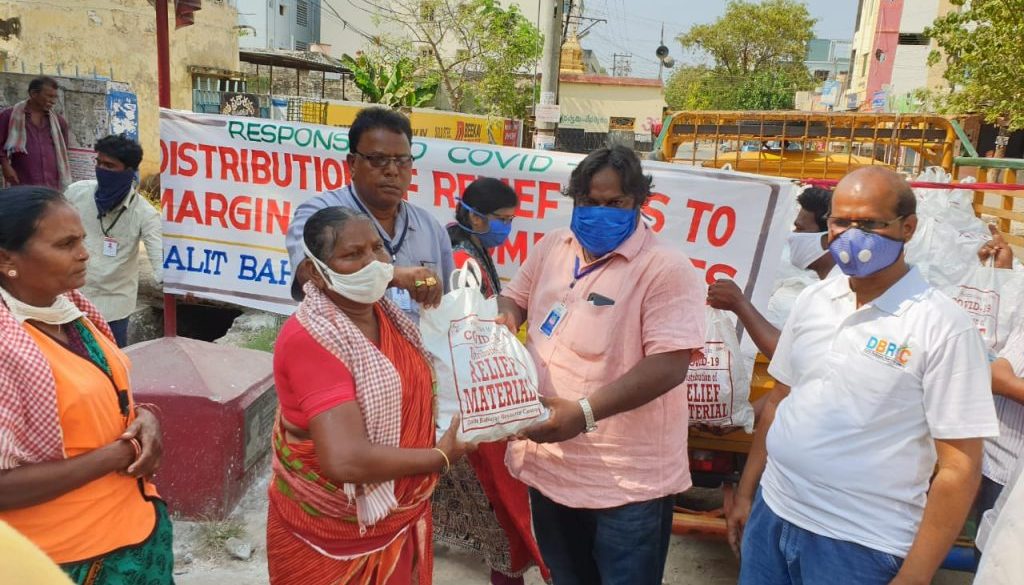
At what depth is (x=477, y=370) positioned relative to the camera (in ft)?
6.83

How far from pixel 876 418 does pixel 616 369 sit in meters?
0.67

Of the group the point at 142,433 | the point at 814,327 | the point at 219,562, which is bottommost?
the point at 219,562

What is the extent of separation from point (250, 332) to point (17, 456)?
4154 mm

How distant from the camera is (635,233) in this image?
7.55ft

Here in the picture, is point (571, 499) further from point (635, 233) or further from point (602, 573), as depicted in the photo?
point (635, 233)

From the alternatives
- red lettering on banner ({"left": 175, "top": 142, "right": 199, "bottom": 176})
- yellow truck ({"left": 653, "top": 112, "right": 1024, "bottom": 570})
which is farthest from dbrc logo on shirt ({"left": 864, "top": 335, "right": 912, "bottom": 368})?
yellow truck ({"left": 653, "top": 112, "right": 1024, "bottom": 570})

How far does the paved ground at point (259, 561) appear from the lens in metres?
3.33

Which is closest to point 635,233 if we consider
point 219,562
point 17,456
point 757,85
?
point 17,456

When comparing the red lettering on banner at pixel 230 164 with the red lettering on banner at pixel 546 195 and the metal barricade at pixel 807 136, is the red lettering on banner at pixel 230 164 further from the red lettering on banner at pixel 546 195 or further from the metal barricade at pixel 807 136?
the metal barricade at pixel 807 136

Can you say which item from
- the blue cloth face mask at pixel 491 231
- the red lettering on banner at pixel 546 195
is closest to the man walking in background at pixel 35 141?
the red lettering on banner at pixel 546 195

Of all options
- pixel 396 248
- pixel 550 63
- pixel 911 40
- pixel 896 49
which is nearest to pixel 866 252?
pixel 396 248

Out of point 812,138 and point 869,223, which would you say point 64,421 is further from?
point 812,138

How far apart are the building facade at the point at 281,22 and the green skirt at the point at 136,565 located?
130 ft

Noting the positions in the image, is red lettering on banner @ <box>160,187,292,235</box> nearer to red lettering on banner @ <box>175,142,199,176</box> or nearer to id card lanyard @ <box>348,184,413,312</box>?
red lettering on banner @ <box>175,142,199,176</box>
